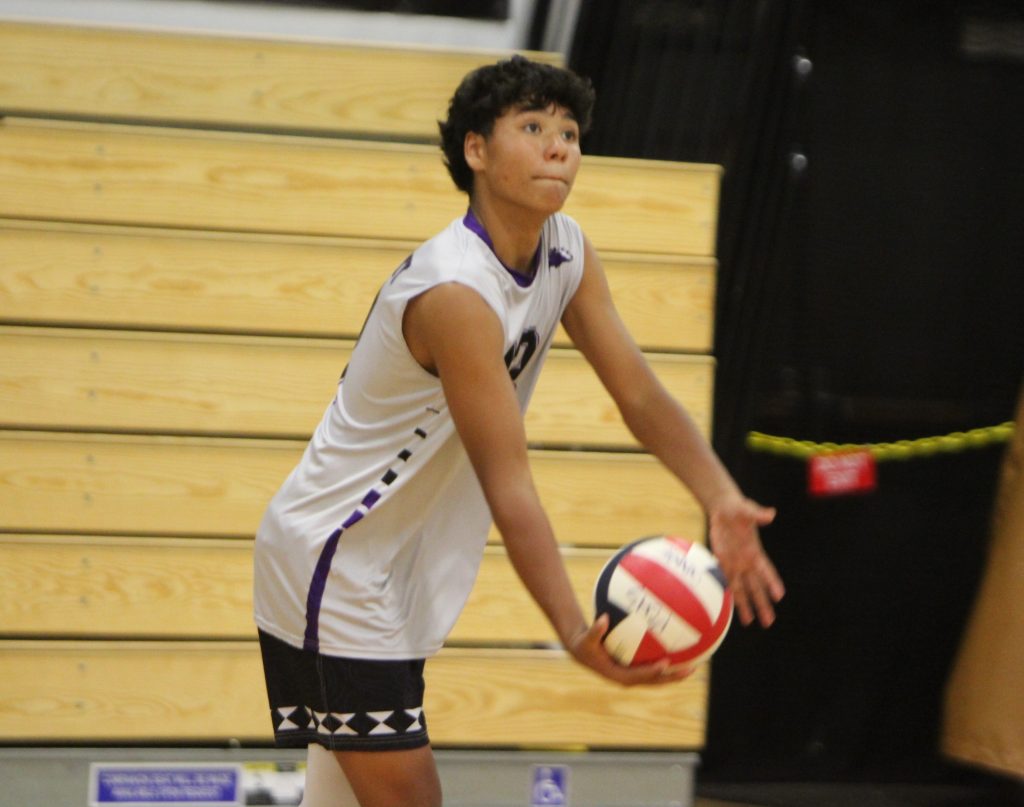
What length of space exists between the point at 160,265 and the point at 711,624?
2.19 m

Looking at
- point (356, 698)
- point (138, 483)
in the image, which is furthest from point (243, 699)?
point (356, 698)

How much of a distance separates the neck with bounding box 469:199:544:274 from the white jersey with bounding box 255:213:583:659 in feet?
0.09

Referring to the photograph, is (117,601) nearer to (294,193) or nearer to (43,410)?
(43,410)

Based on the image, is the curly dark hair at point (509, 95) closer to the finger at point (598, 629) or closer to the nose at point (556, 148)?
the nose at point (556, 148)

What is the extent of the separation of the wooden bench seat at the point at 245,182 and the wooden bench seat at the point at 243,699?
1156mm

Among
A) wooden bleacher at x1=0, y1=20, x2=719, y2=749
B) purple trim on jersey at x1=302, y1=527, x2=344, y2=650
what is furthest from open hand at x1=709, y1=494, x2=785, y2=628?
wooden bleacher at x1=0, y1=20, x2=719, y2=749

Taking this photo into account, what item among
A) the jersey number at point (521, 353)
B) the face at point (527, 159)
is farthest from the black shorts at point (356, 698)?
the face at point (527, 159)

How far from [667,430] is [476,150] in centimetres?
58

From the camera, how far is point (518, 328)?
7.63ft

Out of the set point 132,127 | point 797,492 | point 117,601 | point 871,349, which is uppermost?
point 132,127

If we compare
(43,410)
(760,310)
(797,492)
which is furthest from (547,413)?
(43,410)

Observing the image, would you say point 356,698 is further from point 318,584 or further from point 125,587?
point 125,587

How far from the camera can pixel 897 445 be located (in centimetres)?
458

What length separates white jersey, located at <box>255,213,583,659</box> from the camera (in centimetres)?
234
